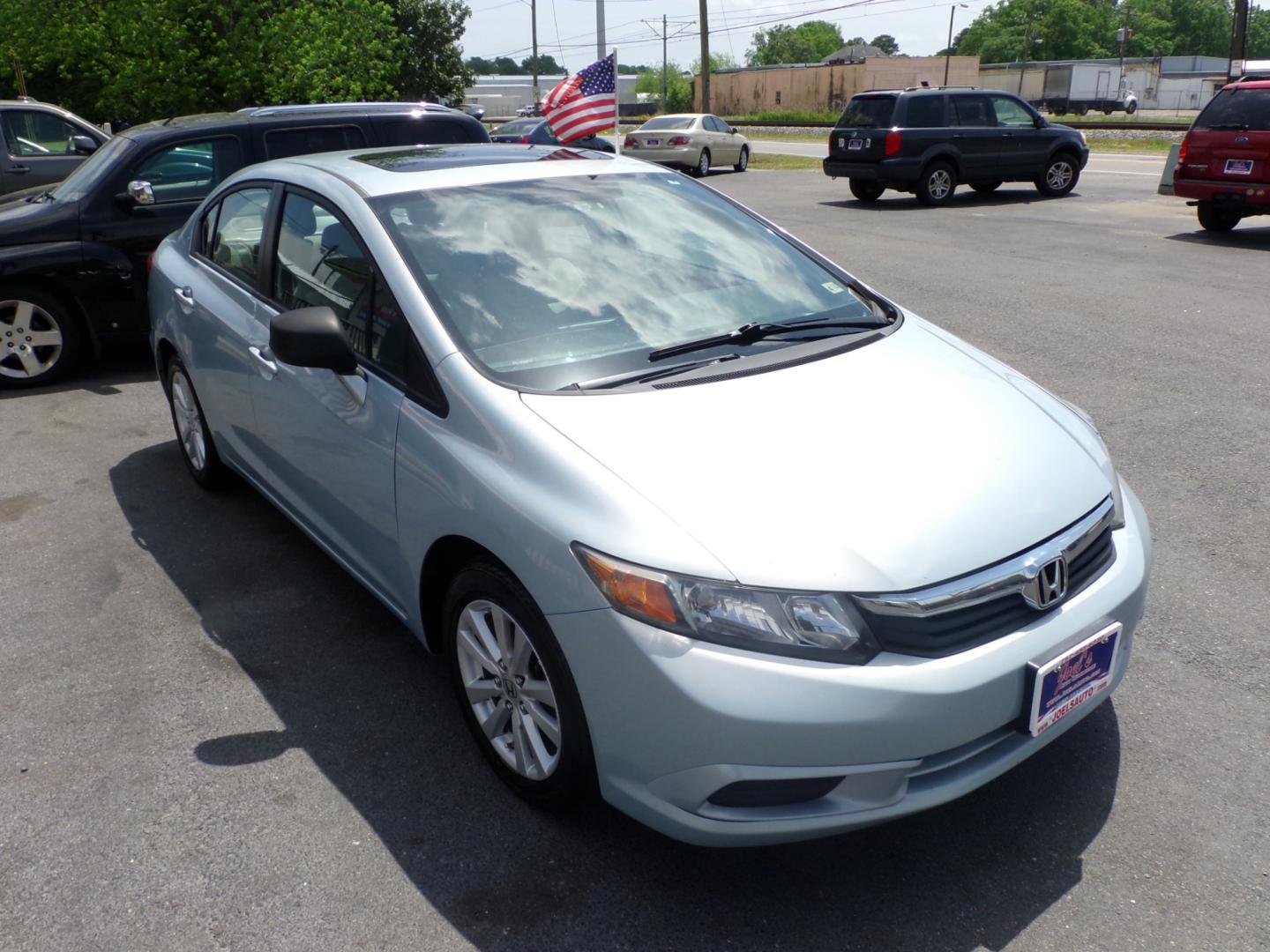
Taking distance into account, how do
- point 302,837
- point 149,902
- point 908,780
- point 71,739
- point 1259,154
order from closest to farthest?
1. point 908,780
2. point 149,902
3. point 302,837
4. point 71,739
5. point 1259,154

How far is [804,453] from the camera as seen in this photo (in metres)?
2.74

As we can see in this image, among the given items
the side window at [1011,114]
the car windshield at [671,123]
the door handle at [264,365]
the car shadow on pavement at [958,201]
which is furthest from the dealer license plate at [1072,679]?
the car windshield at [671,123]

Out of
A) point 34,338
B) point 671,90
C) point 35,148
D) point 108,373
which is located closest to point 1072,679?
point 34,338

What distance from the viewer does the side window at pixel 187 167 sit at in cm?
750

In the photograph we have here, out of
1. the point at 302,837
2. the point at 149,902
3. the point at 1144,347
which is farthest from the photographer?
the point at 1144,347

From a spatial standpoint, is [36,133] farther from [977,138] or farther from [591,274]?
[977,138]

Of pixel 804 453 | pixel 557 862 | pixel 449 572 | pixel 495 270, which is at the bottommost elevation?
pixel 557 862

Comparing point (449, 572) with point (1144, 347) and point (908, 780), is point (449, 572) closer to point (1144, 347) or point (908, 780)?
point (908, 780)

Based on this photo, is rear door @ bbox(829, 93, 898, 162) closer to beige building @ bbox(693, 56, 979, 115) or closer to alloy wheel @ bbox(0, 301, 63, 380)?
alloy wheel @ bbox(0, 301, 63, 380)

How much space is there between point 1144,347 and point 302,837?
666 cm

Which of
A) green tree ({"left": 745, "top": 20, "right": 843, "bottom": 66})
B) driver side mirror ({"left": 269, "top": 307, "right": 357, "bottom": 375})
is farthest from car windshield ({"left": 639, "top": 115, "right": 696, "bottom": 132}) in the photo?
green tree ({"left": 745, "top": 20, "right": 843, "bottom": 66})

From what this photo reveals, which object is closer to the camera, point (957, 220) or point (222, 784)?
point (222, 784)

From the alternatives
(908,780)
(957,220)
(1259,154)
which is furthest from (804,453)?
(957,220)

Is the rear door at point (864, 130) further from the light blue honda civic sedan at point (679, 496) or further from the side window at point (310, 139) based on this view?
the light blue honda civic sedan at point (679, 496)
